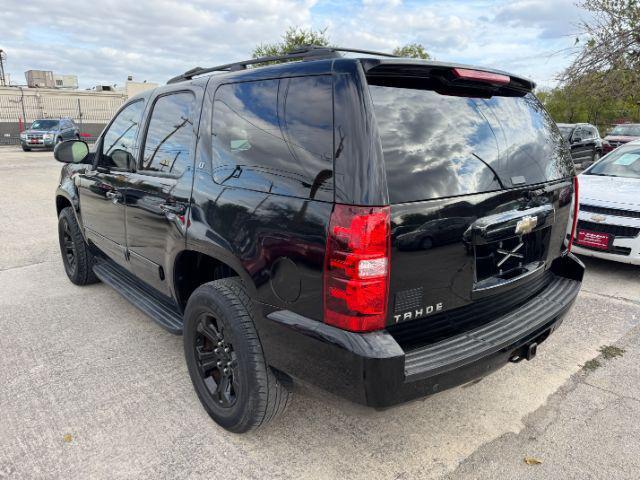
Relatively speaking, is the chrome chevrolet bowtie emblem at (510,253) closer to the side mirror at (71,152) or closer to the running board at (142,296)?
the running board at (142,296)

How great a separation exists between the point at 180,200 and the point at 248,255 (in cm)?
77

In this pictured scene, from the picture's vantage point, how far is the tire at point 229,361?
2.31 meters

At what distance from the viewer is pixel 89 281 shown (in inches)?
189

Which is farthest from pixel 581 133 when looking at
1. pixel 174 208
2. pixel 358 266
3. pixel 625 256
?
pixel 358 266

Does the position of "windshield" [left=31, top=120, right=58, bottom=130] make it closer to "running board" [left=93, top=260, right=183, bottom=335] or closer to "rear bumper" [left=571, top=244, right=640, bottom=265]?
"running board" [left=93, top=260, right=183, bottom=335]

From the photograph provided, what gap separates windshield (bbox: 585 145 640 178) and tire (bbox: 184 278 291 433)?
5.67 metres

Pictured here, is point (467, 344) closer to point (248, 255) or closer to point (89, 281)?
point (248, 255)

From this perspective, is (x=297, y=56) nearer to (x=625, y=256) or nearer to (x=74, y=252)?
(x=74, y=252)

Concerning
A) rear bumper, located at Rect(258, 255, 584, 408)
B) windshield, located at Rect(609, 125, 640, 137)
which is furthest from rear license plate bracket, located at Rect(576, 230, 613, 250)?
windshield, located at Rect(609, 125, 640, 137)

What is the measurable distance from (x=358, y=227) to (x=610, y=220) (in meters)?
4.38

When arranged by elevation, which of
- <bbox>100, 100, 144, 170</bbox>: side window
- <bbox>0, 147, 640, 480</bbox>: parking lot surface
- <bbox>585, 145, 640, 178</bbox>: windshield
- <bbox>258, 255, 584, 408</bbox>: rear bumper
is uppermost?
<bbox>100, 100, 144, 170</bbox>: side window

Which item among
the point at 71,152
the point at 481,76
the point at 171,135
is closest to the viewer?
the point at 481,76

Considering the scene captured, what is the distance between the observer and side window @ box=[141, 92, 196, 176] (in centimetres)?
284

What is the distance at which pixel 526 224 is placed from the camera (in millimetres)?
2391
